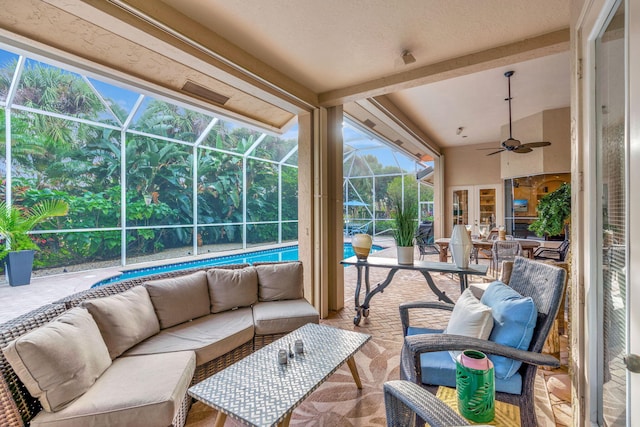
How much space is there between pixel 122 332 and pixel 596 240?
9.30 ft

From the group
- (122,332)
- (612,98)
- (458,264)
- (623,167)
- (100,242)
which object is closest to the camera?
(623,167)

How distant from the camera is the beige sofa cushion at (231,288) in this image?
111 inches

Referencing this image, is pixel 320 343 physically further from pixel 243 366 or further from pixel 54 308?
pixel 54 308

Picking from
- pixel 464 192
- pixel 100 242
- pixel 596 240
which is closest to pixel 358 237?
pixel 596 240

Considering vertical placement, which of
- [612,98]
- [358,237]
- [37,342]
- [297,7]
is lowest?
[37,342]

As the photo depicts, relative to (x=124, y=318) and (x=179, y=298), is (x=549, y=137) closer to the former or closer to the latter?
(x=179, y=298)

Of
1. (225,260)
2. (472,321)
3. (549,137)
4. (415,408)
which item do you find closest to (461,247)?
(472,321)

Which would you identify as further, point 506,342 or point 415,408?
point 506,342

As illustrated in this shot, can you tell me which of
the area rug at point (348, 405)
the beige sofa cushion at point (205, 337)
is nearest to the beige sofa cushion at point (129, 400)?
the beige sofa cushion at point (205, 337)

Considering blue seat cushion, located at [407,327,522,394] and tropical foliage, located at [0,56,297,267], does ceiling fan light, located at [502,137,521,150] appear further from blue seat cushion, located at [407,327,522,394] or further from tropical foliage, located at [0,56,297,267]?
tropical foliage, located at [0,56,297,267]

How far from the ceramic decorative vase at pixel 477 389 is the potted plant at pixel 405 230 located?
186 centimetres

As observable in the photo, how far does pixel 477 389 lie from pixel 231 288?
2.21 meters

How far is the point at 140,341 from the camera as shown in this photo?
2168 millimetres

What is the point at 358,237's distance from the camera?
11.9ft
